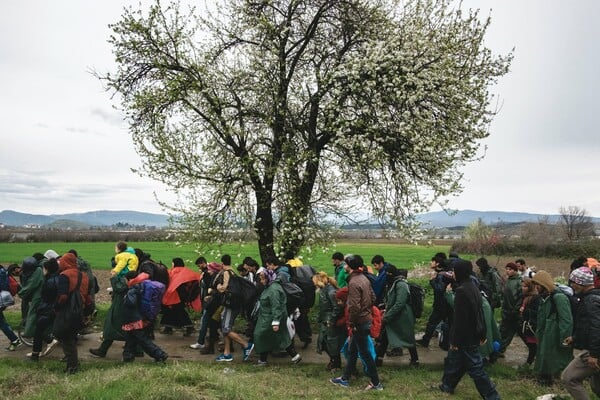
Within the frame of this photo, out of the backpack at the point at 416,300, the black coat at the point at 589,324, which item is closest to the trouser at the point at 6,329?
the backpack at the point at 416,300

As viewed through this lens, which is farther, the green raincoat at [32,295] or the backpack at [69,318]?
the green raincoat at [32,295]

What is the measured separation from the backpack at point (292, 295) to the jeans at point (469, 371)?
10.6 ft

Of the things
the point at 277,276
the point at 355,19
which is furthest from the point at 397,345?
the point at 355,19

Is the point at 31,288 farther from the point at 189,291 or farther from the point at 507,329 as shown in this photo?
the point at 507,329

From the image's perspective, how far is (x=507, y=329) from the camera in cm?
1013

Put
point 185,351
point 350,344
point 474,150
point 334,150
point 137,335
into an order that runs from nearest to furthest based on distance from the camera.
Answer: point 350,344 → point 137,335 → point 185,351 → point 474,150 → point 334,150

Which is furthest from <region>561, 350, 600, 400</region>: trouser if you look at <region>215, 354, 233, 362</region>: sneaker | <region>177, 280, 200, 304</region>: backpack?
<region>177, 280, 200, 304</region>: backpack

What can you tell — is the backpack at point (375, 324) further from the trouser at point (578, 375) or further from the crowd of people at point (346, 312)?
the trouser at point (578, 375)

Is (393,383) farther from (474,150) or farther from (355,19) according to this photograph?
(355,19)

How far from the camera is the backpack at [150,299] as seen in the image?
9.42m

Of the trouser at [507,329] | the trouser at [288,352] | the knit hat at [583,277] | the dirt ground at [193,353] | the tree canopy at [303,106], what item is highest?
the tree canopy at [303,106]

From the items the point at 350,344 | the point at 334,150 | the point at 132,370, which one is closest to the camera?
the point at 132,370

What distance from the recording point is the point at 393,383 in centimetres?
841

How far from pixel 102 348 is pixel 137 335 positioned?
1.25m
